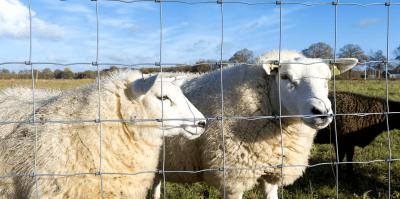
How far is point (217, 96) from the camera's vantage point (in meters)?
4.64

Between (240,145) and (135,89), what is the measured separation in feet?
4.23

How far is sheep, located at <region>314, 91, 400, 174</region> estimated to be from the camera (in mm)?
7629

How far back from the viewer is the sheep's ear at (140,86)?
140 inches

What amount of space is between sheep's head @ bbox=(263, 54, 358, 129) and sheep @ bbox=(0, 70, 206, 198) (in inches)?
37.5

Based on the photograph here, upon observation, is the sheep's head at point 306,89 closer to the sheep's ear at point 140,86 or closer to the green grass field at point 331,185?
the sheep's ear at point 140,86

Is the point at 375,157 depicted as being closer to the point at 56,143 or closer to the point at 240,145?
the point at 240,145

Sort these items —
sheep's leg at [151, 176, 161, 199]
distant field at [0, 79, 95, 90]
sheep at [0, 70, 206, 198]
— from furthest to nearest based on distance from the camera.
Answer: distant field at [0, 79, 95, 90], sheep's leg at [151, 176, 161, 199], sheep at [0, 70, 206, 198]

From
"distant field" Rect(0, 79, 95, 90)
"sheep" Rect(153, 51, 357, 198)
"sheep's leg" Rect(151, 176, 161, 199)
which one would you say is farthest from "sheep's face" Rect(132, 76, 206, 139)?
"distant field" Rect(0, 79, 95, 90)

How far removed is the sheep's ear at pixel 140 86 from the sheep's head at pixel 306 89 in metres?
1.20

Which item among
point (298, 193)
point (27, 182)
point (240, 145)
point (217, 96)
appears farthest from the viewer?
point (298, 193)

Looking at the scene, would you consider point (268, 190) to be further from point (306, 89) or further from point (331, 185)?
point (331, 185)

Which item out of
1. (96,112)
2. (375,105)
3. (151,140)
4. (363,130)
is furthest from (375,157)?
(96,112)

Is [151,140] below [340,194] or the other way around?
the other way around

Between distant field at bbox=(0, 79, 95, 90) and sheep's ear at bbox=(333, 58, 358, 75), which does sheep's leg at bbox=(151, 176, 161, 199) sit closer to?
distant field at bbox=(0, 79, 95, 90)
